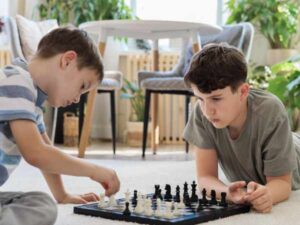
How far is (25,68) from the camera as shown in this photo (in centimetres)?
128

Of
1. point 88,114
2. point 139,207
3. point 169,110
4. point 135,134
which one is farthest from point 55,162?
point 169,110

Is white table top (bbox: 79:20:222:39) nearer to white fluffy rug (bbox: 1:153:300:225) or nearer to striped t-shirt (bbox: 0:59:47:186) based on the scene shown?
white fluffy rug (bbox: 1:153:300:225)

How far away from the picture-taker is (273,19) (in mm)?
4266

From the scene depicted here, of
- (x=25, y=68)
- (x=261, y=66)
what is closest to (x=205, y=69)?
(x=25, y=68)

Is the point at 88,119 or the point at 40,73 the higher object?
the point at 40,73

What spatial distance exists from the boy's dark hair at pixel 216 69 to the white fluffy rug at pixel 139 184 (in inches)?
13.2

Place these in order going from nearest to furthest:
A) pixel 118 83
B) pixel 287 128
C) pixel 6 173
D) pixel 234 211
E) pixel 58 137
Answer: pixel 6 173
pixel 234 211
pixel 287 128
pixel 118 83
pixel 58 137

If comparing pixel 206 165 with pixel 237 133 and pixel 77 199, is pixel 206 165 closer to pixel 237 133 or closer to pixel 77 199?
pixel 237 133

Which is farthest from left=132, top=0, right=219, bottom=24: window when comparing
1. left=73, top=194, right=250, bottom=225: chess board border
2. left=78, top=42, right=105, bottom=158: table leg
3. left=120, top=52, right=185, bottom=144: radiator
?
left=73, top=194, right=250, bottom=225: chess board border

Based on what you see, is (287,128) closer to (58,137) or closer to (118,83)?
(118,83)

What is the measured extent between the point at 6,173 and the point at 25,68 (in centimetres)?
23

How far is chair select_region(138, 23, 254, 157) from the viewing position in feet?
10.5

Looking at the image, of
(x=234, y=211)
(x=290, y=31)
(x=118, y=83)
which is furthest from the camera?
(x=290, y=31)

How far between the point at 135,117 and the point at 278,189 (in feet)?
10.2
